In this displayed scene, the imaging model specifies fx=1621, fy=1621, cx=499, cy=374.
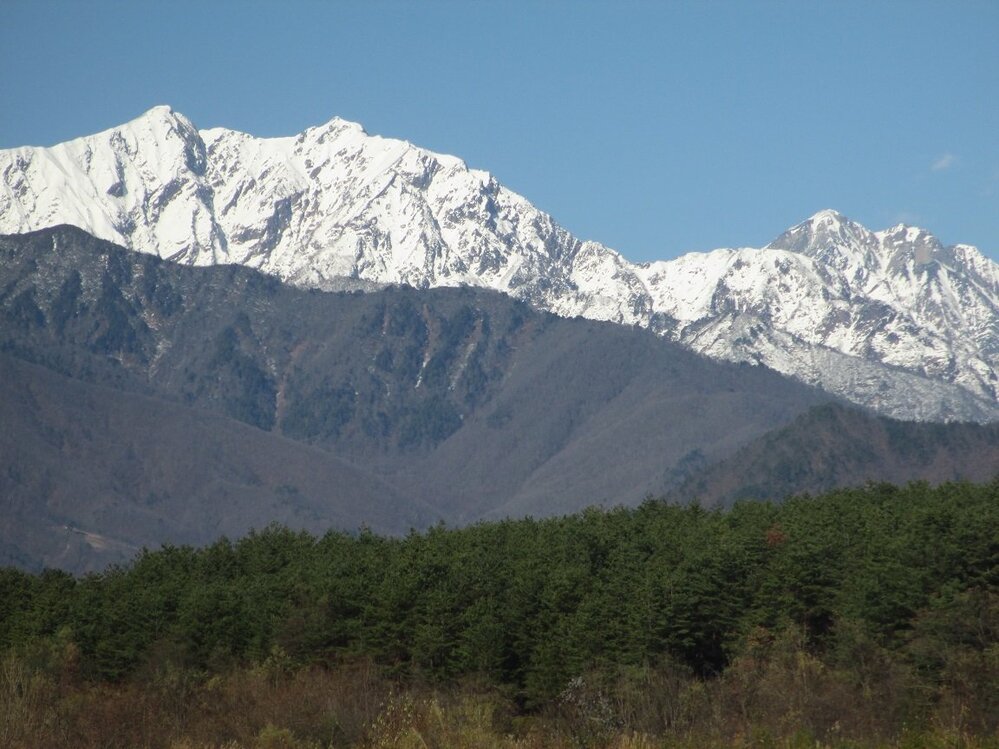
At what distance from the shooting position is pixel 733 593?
295 ft

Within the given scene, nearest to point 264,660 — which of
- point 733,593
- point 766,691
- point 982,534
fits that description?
point 733,593

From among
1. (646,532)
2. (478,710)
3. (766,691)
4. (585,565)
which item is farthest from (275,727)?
(646,532)

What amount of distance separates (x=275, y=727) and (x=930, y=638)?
30.0m

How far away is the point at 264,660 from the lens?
314 feet

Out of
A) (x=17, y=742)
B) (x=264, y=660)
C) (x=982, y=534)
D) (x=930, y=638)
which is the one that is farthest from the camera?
(x=264, y=660)

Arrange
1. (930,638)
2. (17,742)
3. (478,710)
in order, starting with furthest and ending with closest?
(930,638), (478,710), (17,742)

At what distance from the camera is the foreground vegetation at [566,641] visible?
68188 millimetres

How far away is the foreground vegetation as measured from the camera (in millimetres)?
68188

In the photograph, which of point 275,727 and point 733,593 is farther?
point 733,593

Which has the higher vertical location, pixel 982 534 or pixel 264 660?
pixel 982 534

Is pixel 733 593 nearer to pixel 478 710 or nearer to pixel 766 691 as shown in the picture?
pixel 766 691

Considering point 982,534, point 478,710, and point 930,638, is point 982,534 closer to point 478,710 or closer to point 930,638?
point 930,638

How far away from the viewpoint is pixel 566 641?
3415 inches

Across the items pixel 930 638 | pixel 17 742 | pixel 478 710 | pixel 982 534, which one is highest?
pixel 982 534
